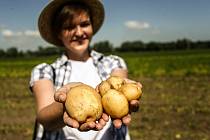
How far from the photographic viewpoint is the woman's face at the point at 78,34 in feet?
7.47

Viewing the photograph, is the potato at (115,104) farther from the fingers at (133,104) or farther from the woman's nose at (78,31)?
the woman's nose at (78,31)

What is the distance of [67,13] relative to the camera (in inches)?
91.4

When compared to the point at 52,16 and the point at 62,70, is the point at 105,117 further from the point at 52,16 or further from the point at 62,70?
the point at 52,16

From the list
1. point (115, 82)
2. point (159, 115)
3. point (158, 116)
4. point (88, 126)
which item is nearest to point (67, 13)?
point (115, 82)

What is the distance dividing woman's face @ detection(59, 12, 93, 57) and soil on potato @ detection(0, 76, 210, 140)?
4606 millimetres

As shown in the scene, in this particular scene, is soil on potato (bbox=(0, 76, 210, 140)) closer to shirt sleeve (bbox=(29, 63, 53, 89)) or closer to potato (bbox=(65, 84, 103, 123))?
shirt sleeve (bbox=(29, 63, 53, 89))

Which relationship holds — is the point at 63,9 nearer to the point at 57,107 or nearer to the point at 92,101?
the point at 57,107

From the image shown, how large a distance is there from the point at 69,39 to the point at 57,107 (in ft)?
1.66

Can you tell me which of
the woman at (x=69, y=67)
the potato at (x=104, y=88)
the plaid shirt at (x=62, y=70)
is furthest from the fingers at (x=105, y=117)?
the plaid shirt at (x=62, y=70)

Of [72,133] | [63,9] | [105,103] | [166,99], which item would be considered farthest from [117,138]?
[166,99]

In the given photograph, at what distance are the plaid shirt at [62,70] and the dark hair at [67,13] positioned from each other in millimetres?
202

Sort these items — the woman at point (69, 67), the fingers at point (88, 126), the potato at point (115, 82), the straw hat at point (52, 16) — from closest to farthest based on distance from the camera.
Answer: the fingers at point (88, 126) → the potato at point (115, 82) → the woman at point (69, 67) → the straw hat at point (52, 16)

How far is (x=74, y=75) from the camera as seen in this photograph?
93.2 inches

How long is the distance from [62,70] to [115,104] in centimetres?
74
